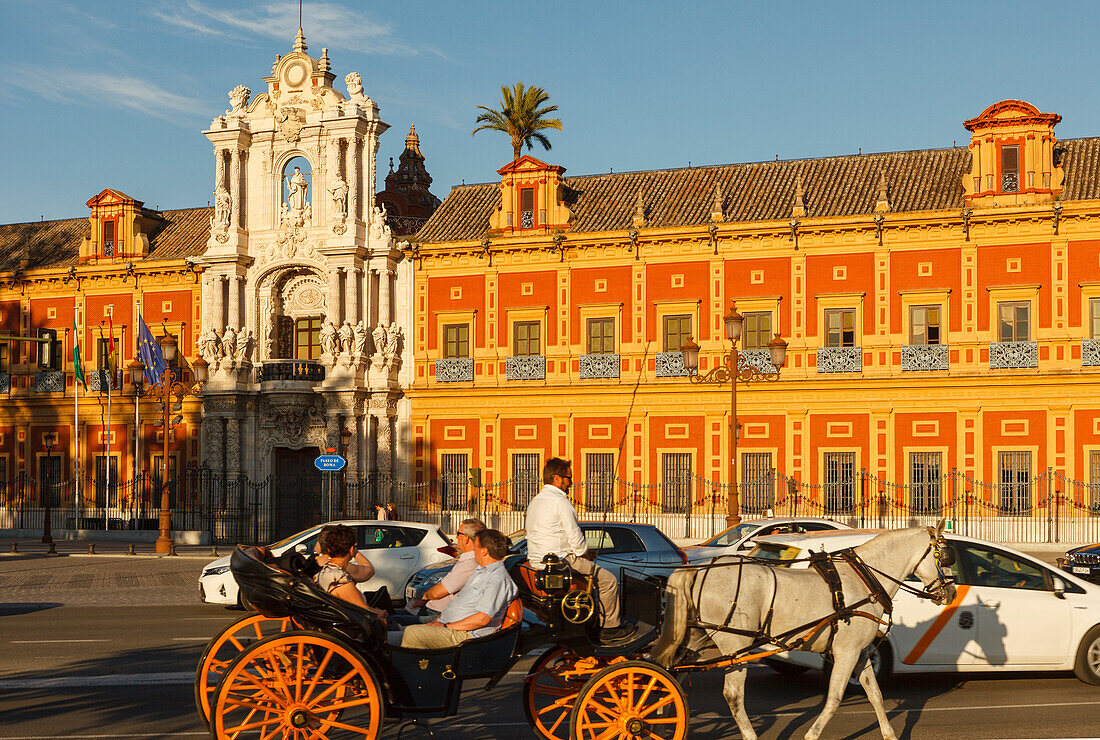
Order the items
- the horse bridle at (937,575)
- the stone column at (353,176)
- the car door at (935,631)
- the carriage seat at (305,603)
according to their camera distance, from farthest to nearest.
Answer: the stone column at (353,176) → the car door at (935,631) → the horse bridle at (937,575) → the carriage seat at (305,603)

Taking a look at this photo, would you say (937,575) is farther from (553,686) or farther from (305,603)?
(305,603)

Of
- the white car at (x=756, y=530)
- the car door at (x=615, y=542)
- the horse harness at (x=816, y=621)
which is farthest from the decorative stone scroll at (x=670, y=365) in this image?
the horse harness at (x=816, y=621)

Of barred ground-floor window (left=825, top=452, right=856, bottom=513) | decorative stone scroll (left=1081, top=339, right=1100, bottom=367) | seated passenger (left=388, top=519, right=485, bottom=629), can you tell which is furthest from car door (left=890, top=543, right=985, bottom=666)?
decorative stone scroll (left=1081, top=339, right=1100, bottom=367)

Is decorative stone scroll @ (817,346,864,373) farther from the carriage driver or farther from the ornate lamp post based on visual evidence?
the carriage driver

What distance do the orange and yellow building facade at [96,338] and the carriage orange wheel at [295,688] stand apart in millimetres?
33726

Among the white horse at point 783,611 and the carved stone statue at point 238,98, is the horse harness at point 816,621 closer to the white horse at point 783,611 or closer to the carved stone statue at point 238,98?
the white horse at point 783,611

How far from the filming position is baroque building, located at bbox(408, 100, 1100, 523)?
107 ft

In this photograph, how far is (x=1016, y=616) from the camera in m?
12.1

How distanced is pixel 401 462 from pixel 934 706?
2834cm

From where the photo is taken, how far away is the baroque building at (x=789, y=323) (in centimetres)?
3253

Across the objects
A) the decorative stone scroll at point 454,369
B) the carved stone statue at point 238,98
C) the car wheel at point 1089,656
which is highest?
the carved stone statue at point 238,98

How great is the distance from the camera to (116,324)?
1667 inches

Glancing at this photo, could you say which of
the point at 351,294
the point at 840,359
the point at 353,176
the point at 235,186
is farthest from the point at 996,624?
the point at 235,186

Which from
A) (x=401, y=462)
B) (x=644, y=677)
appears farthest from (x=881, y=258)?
(x=644, y=677)
